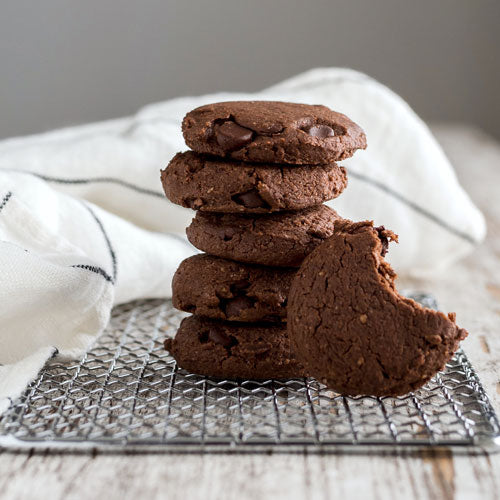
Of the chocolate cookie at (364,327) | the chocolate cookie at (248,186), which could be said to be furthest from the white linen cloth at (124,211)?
the chocolate cookie at (364,327)

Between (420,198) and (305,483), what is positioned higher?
(420,198)

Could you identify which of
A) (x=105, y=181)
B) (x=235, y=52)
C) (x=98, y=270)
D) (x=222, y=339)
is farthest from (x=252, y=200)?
(x=235, y=52)

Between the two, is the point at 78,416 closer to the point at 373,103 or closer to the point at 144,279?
the point at 144,279

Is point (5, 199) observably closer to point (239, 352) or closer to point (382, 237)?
point (239, 352)

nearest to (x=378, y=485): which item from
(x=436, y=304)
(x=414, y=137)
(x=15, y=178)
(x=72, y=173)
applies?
(x=436, y=304)

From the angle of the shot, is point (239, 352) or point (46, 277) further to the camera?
point (46, 277)

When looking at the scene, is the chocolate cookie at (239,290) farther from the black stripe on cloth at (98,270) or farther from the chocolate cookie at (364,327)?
the black stripe on cloth at (98,270)
